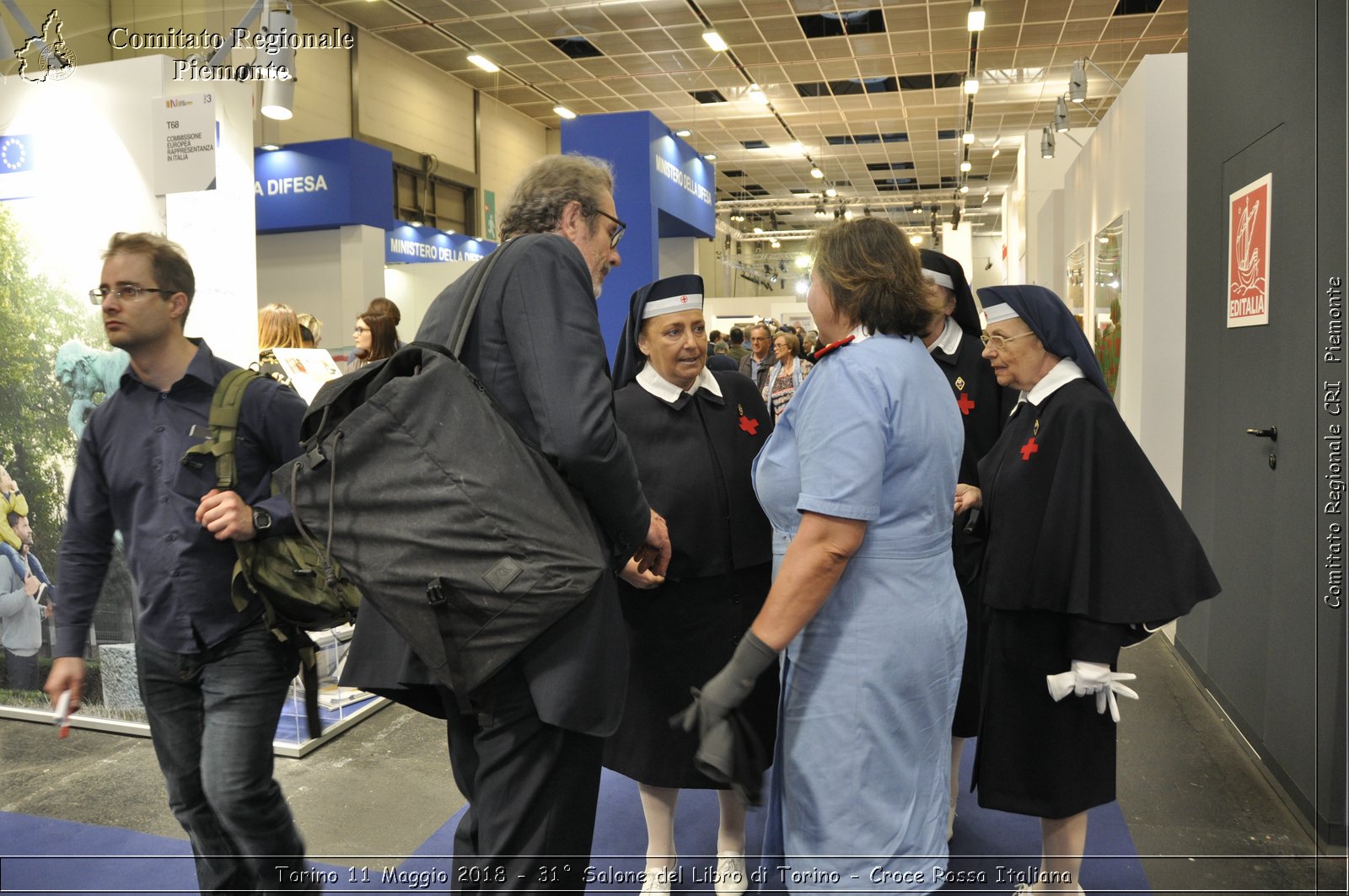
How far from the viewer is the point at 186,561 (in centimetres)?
196

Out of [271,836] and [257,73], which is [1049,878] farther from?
[257,73]

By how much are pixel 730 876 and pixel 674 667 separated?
0.61m

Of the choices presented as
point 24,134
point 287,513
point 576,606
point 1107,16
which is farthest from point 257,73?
point 1107,16

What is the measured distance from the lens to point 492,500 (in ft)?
4.57

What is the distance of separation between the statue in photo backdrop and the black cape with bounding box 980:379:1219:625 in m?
3.01

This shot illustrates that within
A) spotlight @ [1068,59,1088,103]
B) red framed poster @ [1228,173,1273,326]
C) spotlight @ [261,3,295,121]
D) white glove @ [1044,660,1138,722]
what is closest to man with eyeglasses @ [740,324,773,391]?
spotlight @ [1068,59,1088,103]

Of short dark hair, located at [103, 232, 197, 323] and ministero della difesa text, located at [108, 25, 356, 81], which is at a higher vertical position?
ministero della difesa text, located at [108, 25, 356, 81]

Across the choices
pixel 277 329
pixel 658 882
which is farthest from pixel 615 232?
pixel 277 329

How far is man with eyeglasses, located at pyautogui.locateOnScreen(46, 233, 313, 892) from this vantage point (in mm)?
1958

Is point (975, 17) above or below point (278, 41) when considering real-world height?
above

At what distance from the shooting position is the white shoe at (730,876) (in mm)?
2572

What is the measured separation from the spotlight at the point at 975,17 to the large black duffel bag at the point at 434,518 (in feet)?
33.4

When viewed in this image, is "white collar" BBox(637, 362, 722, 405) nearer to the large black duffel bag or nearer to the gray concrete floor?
the large black duffel bag

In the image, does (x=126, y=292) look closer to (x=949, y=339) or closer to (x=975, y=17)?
(x=949, y=339)
